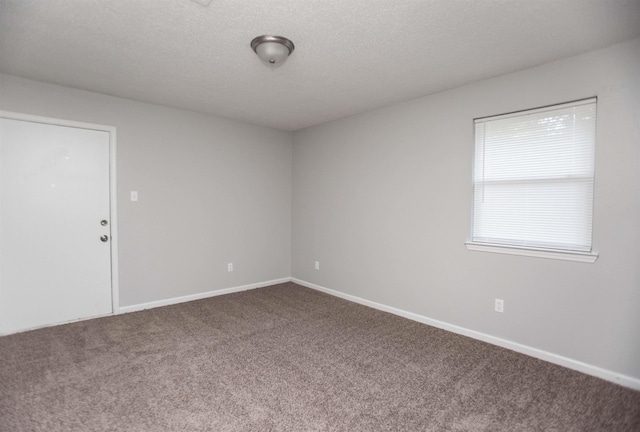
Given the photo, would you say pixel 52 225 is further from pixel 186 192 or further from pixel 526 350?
pixel 526 350

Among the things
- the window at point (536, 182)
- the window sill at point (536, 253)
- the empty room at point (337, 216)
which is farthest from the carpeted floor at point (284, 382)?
the window at point (536, 182)

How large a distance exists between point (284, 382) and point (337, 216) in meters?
2.52

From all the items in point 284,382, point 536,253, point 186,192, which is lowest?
point 284,382

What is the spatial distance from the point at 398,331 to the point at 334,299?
124cm

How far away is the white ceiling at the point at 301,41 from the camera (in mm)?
1933

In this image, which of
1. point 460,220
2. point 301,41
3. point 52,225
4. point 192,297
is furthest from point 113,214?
point 460,220

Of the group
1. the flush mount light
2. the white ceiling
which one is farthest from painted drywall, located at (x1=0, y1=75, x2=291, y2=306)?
the flush mount light

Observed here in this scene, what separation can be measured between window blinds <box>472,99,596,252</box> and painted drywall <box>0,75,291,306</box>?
297cm

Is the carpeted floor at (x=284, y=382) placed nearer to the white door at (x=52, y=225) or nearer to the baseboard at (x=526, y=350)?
the baseboard at (x=526, y=350)

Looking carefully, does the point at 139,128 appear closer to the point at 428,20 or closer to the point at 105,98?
the point at 105,98

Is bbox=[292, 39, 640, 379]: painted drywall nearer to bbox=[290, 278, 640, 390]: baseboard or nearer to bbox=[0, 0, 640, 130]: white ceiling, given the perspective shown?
bbox=[290, 278, 640, 390]: baseboard

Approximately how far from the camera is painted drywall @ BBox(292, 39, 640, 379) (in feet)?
7.51

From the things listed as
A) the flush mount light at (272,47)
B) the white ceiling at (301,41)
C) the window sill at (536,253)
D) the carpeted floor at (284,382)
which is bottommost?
the carpeted floor at (284,382)

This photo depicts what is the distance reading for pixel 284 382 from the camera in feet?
7.43
